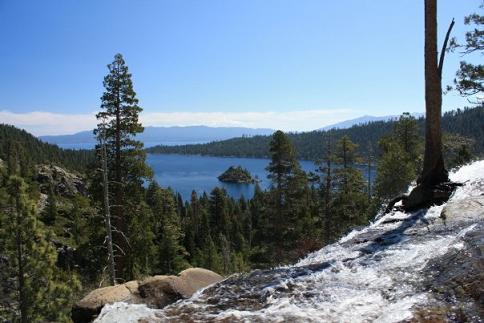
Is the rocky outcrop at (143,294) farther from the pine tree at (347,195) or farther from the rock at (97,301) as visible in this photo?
the pine tree at (347,195)

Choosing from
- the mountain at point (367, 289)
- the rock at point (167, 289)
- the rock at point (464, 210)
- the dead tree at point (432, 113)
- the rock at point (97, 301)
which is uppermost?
the dead tree at point (432, 113)

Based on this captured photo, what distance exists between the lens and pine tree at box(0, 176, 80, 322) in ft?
61.2

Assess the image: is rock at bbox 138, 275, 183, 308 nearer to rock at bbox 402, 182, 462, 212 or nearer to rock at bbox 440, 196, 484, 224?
rock at bbox 440, 196, 484, 224

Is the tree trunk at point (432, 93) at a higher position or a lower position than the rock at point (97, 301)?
higher

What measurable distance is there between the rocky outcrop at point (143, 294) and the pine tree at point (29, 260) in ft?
41.5

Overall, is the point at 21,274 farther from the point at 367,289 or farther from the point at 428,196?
the point at 367,289

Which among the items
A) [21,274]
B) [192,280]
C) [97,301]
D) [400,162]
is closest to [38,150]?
[21,274]

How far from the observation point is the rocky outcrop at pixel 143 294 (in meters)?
7.45

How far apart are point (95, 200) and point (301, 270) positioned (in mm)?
16513

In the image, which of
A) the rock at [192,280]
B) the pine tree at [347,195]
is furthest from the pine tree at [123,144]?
the pine tree at [347,195]

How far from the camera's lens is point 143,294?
7648 millimetres

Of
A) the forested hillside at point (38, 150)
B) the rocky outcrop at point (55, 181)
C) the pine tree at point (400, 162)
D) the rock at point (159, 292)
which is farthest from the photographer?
the forested hillside at point (38, 150)

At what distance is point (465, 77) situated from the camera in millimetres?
16219

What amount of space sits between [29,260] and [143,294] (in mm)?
14982
